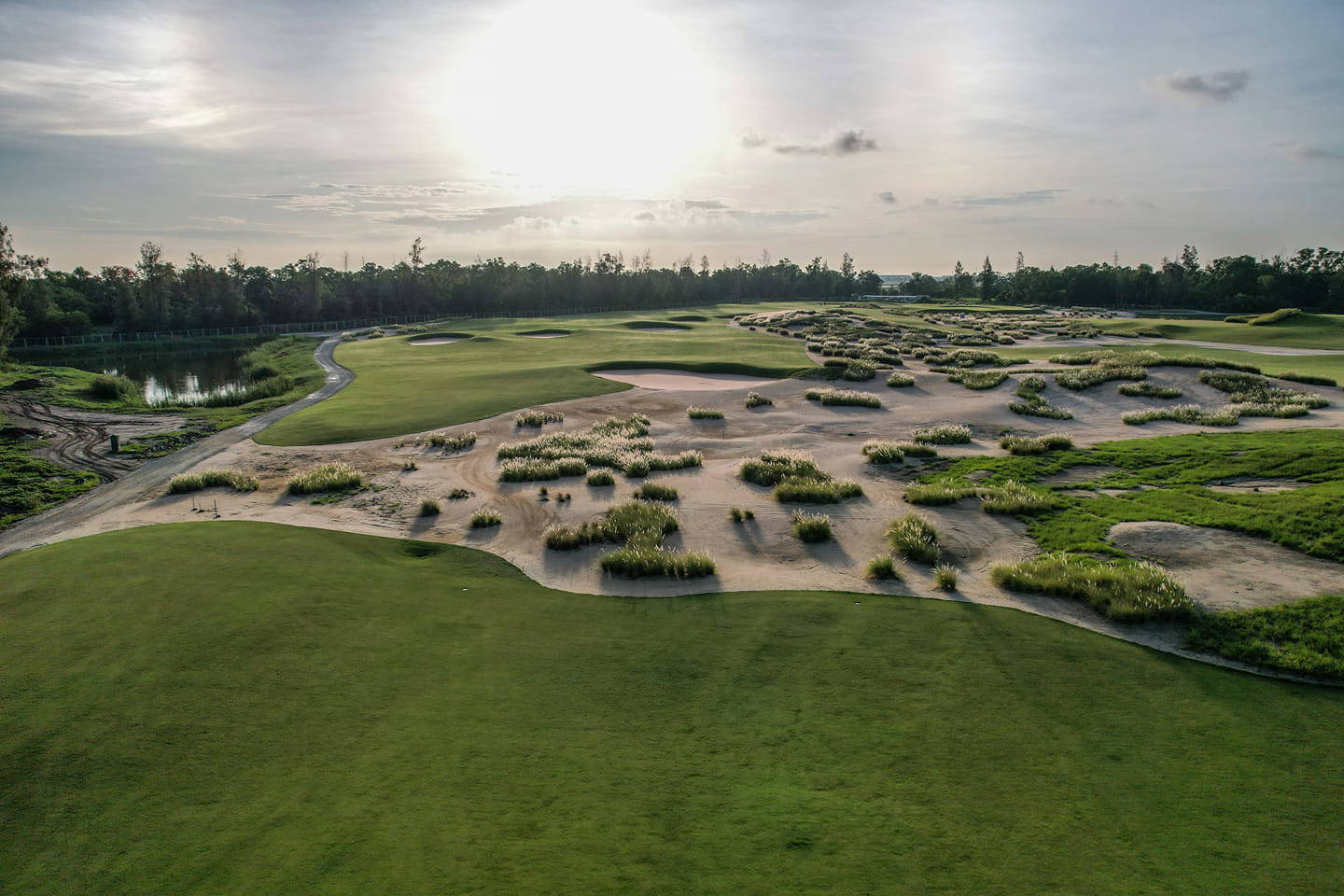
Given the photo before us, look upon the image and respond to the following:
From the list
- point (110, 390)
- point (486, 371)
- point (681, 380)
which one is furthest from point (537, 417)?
point (110, 390)

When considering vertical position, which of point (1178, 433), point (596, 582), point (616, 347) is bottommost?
point (596, 582)

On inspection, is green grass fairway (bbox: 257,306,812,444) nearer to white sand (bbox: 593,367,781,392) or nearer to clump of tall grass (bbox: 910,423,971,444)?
white sand (bbox: 593,367,781,392)

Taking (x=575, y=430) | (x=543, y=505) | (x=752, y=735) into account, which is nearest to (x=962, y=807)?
(x=752, y=735)

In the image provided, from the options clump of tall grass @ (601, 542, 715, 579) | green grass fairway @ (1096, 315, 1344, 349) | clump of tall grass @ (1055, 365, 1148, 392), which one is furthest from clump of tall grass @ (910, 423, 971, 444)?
green grass fairway @ (1096, 315, 1344, 349)

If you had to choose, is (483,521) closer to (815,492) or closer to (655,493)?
(655,493)

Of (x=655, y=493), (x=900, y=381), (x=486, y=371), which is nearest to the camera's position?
(x=655, y=493)

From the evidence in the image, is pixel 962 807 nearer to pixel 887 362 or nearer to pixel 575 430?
pixel 575 430

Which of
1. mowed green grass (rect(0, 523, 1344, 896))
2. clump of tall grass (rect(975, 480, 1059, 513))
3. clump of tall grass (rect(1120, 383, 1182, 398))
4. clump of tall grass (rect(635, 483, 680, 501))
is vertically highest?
clump of tall grass (rect(1120, 383, 1182, 398))
